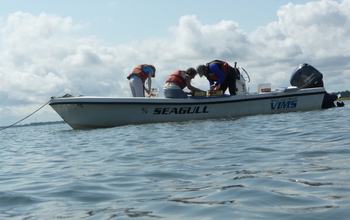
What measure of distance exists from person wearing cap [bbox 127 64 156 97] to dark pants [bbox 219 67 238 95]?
6.47 feet

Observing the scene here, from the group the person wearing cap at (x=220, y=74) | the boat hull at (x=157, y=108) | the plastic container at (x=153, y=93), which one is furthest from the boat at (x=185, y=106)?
the plastic container at (x=153, y=93)

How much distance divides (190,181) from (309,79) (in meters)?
9.83

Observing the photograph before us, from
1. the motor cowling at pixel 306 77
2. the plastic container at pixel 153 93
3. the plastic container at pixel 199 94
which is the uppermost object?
the motor cowling at pixel 306 77

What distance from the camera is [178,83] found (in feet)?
34.2

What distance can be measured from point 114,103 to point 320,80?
6330 mm

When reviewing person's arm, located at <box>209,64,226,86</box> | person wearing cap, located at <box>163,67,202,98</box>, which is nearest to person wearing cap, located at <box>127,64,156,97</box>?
person wearing cap, located at <box>163,67,202,98</box>

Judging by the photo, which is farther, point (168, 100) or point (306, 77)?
point (306, 77)

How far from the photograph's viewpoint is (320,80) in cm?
1209

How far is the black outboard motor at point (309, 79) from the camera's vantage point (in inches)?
473

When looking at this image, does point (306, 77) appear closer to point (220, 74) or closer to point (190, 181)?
point (220, 74)

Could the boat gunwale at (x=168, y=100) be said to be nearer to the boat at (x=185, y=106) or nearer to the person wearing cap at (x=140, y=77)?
the boat at (x=185, y=106)

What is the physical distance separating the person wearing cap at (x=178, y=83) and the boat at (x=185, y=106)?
289 mm

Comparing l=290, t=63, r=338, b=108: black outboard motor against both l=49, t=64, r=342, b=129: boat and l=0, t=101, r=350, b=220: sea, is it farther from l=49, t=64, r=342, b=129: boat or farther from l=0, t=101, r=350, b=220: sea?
l=0, t=101, r=350, b=220: sea

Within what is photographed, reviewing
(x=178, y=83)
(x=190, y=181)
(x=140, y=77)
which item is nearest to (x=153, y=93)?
(x=140, y=77)
